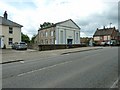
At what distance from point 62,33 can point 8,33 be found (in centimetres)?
2178

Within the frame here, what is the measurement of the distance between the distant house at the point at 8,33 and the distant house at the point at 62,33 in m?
16.6

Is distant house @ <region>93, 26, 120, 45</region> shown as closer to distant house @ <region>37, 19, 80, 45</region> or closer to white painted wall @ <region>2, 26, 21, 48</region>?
distant house @ <region>37, 19, 80, 45</region>

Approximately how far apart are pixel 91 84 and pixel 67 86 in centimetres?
107

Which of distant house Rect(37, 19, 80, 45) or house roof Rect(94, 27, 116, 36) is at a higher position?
house roof Rect(94, 27, 116, 36)

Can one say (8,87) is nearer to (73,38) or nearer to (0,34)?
(0,34)

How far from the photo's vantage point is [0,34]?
131ft

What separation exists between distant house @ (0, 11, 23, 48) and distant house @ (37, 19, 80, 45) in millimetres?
16557

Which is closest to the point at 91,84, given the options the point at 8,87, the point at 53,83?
the point at 53,83

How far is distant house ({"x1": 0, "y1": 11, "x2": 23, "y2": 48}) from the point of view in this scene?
40.0 metres

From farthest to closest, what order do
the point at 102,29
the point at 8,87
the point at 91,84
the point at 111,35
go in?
the point at 102,29
the point at 111,35
the point at 91,84
the point at 8,87

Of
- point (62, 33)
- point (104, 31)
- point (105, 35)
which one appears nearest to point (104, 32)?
point (104, 31)

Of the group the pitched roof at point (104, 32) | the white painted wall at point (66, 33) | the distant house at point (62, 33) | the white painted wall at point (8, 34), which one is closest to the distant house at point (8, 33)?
the white painted wall at point (8, 34)

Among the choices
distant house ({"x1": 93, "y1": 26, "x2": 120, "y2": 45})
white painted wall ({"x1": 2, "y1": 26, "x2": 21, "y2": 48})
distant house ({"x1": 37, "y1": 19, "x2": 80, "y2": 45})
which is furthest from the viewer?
distant house ({"x1": 93, "y1": 26, "x2": 120, "y2": 45})

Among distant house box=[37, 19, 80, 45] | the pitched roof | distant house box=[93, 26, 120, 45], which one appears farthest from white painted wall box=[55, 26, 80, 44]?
the pitched roof
